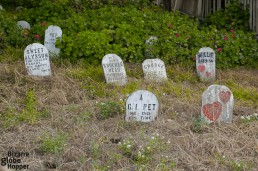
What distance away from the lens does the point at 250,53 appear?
25.9 feet

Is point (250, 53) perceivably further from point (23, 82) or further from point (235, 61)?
point (23, 82)

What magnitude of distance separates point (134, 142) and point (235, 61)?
340 cm

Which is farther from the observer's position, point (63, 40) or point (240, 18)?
point (240, 18)

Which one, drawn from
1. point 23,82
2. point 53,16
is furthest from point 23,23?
point 23,82

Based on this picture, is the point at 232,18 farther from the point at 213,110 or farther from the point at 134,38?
the point at 213,110

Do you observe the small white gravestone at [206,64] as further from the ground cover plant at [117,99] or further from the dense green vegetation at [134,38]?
the dense green vegetation at [134,38]

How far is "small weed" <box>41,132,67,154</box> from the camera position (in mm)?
4637

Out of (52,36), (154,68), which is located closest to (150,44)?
(154,68)

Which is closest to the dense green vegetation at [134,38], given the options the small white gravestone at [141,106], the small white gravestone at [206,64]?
the small white gravestone at [206,64]

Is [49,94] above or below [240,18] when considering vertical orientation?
below

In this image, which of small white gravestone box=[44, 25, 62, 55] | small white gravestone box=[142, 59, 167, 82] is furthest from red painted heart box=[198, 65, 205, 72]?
small white gravestone box=[44, 25, 62, 55]

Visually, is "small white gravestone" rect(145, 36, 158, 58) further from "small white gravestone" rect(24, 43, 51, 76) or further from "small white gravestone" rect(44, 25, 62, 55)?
"small white gravestone" rect(24, 43, 51, 76)

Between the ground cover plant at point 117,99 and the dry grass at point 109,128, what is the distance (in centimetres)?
1

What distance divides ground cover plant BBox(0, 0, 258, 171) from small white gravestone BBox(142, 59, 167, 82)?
134 mm
